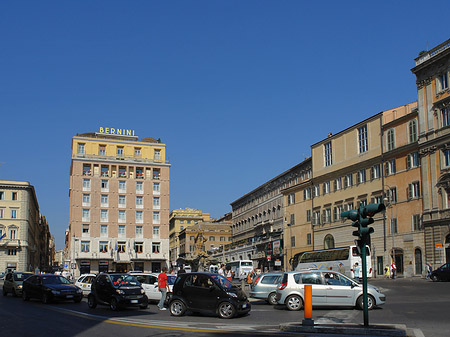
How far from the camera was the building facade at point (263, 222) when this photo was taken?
7869 centimetres

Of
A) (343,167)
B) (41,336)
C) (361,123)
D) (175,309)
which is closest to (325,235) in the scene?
(343,167)

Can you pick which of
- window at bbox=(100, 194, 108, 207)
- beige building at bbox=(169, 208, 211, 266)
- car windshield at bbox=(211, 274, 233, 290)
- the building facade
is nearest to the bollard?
car windshield at bbox=(211, 274, 233, 290)

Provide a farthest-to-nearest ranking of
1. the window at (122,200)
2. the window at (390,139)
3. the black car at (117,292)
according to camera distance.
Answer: the window at (122,200) < the window at (390,139) < the black car at (117,292)

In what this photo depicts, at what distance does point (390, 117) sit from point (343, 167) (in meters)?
9.50

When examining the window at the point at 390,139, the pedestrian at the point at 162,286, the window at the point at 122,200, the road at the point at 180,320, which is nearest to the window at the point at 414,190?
the window at the point at 390,139

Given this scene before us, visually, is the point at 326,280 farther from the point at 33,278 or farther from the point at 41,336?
the point at 33,278

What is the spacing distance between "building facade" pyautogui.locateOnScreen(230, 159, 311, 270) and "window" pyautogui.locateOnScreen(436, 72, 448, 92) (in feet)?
88.6

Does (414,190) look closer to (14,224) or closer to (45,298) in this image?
(45,298)

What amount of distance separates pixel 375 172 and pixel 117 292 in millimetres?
42437

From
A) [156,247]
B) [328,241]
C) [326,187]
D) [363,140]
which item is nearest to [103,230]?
[156,247]

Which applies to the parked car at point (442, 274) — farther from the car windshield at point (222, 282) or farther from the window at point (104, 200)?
the window at point (104, 200)

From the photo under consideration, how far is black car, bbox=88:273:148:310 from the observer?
68.3 ft

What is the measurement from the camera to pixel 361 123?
60.2 meters

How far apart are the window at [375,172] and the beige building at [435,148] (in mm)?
7033
